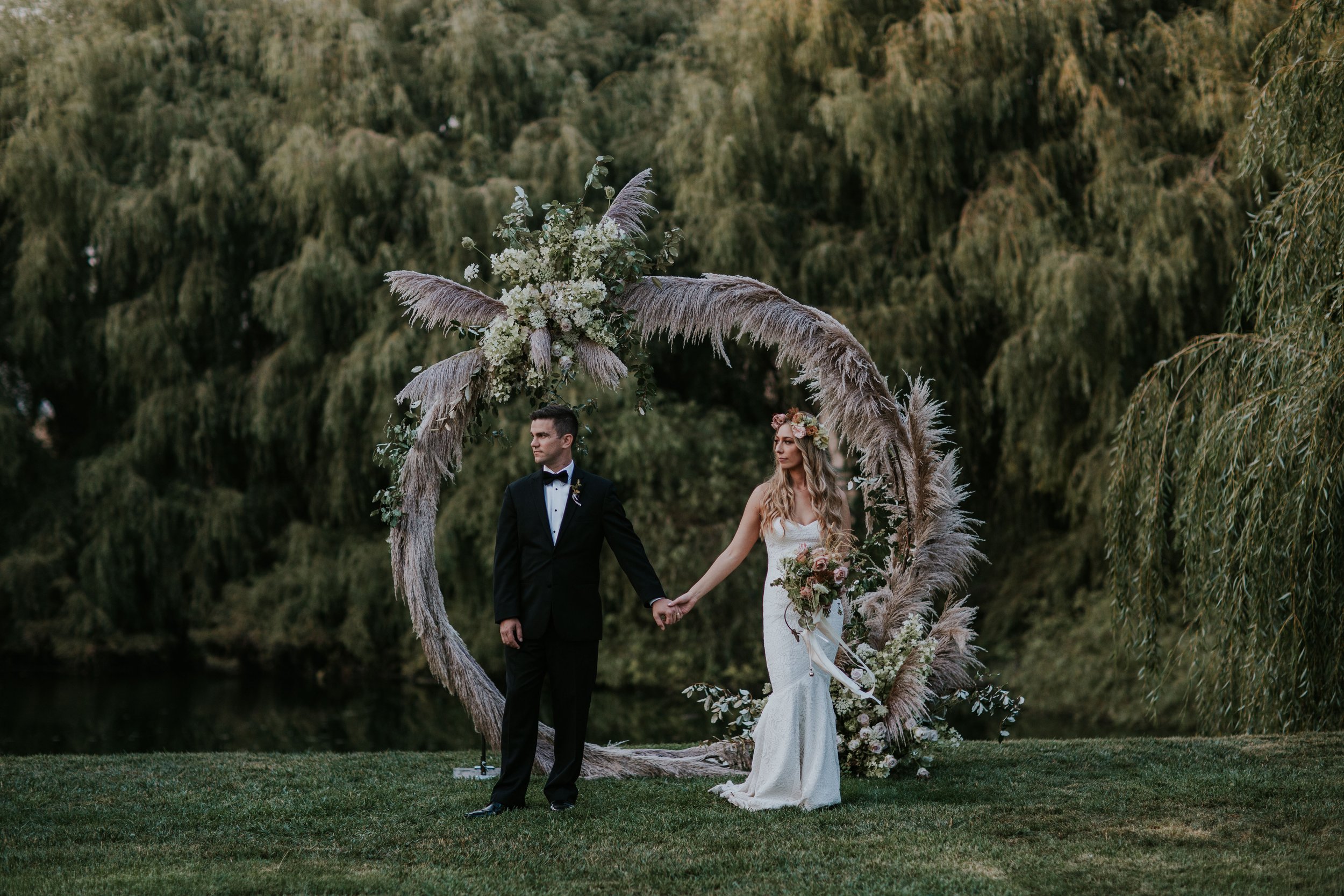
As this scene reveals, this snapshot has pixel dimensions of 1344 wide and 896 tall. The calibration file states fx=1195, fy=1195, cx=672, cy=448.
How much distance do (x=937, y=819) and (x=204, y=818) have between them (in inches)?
114

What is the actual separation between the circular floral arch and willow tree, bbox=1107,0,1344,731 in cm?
159

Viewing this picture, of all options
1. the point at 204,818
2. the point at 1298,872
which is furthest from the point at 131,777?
the point at 1298,872

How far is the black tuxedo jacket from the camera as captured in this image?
4867 mm

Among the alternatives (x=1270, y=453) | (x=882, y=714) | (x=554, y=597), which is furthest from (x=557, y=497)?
(x=1270, y=453)

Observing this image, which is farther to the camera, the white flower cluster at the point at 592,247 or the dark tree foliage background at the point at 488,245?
the dark tree foliage background at the point at 488,245

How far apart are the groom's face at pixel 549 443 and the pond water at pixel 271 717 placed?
219 inches

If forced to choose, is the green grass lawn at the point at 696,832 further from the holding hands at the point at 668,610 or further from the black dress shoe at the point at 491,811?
the holding hands at the point at 668,610

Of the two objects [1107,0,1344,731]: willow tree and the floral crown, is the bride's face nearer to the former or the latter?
the floral crown

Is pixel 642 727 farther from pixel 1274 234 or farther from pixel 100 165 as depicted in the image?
pixel 100 165

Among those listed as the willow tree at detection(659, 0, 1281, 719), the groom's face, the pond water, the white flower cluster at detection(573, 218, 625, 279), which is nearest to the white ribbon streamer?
the groom's face

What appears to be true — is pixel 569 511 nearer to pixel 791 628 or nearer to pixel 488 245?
pixel 791 628

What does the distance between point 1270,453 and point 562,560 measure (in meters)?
3.67

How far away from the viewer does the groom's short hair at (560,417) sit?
194 inches

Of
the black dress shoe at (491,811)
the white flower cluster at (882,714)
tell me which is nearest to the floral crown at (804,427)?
the white flower cluster at (882,714)
